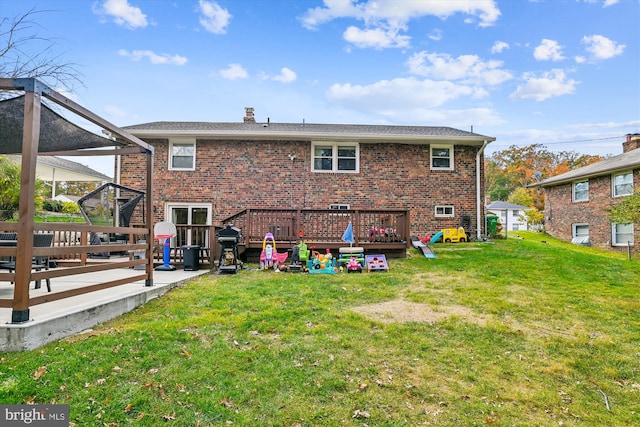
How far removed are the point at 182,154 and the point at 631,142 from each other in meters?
23.3

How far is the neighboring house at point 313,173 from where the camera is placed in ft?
39.5

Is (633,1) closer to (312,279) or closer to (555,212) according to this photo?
(555,212)

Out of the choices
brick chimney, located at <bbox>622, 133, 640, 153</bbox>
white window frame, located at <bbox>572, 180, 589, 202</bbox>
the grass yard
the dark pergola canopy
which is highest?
brick chimney, located at <bbox>622, 133, 640, 153</bbox>

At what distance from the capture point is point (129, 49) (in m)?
12.2

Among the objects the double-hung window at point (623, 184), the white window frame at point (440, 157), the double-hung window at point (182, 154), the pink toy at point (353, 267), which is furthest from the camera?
the double-hung window at point (623, 184)

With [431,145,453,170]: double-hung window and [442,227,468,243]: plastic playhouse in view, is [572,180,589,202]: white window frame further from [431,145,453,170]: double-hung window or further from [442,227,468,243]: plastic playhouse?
[442,227,468,243]: plastic playhouse

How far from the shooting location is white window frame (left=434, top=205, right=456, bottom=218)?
12374 mm

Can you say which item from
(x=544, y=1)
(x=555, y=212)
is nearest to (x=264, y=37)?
(x=544, y=1)

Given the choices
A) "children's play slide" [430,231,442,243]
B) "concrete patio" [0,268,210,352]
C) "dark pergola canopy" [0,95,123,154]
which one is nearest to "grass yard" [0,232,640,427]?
"concrete patio" [0,268,210,352]

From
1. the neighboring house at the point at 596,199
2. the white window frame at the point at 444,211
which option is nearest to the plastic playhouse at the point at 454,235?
the white window frame at the point at 444,211

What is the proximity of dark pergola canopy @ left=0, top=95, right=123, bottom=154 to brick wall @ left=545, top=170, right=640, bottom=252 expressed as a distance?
61.6 ft

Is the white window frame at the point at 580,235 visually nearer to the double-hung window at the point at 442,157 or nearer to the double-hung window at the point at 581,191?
A: the double-hung window at the point at 581,191

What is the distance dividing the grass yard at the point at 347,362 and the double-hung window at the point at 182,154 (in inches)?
287

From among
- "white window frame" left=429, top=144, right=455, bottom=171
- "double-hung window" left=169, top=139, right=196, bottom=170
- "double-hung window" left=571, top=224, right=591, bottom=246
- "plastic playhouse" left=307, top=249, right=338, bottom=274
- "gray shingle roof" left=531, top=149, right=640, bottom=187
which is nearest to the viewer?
"plastic playhouse" left=307, top=249, right=338, bottom=274
